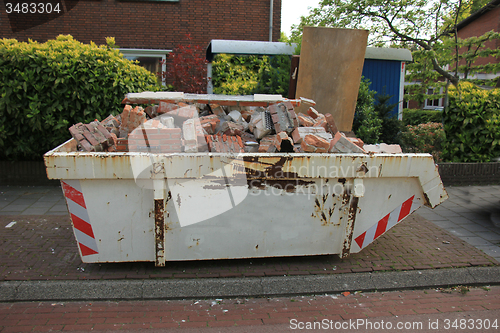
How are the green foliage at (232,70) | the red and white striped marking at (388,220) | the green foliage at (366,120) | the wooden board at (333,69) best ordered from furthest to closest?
1. the green foliage at (232,70)
2. the green foliage at (366,120)
3. the wooden board at (333,69)
4. the red and white striped marking at (388,220)

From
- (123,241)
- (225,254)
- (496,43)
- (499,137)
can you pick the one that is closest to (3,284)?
(123,241)

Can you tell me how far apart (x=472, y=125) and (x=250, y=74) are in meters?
5.07

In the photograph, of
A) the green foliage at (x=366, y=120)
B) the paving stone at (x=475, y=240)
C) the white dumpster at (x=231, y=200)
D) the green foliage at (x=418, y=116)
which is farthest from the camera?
the green foliage at (x=418, y=116)

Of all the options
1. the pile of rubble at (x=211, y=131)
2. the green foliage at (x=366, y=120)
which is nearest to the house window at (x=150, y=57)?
the green foliage at (x=366, y=120)

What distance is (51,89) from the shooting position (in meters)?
5.88

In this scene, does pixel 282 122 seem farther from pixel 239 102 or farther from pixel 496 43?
pixel 496 43

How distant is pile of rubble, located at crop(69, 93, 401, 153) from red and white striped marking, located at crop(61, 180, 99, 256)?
15.4 inches

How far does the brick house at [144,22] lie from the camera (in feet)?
34.2

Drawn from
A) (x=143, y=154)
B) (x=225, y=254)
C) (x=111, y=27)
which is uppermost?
(x=111, y=27)

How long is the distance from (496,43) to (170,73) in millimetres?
17865

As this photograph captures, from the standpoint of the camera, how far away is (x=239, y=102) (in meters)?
4.07

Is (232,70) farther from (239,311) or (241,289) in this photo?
(239,311)

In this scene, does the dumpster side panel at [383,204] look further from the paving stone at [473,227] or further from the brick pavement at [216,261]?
the paving stone at [473,227]

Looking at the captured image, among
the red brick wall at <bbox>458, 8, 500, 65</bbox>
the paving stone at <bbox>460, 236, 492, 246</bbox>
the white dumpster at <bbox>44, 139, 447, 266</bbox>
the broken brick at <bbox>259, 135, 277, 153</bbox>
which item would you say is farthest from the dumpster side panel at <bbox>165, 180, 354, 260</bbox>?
the red brick wall at <bbox>458, 8, 500, 65</bbox>
